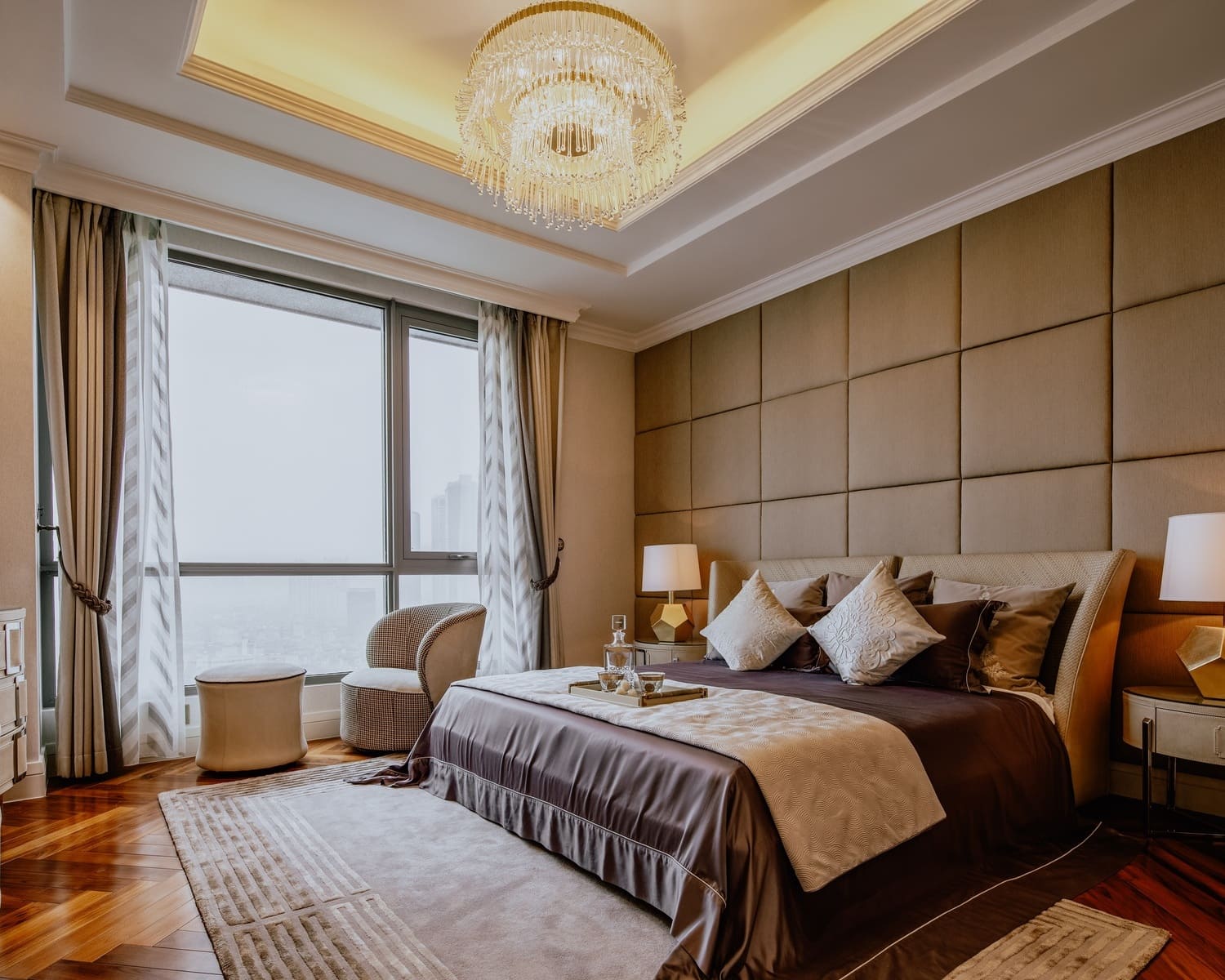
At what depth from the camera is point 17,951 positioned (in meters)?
2.06

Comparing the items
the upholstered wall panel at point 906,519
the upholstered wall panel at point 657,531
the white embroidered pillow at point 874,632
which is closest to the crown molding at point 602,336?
the upholstered wall panel at point 657,531

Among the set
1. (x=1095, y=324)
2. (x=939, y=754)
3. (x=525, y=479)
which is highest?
(x=1095, y=324)

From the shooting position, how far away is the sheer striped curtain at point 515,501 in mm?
5191

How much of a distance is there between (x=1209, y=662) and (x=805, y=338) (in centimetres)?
267

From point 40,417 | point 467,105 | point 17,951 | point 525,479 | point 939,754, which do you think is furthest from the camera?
point 525,479

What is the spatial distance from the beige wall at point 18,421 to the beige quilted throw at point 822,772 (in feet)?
8.47

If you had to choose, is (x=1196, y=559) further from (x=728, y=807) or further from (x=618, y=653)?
(x=618, y=653)

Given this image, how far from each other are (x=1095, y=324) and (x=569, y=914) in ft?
10.1

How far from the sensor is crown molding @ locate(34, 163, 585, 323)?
12.3ft

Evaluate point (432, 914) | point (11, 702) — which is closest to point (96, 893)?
point (11, 702)

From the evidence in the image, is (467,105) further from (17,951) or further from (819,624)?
(17,951)

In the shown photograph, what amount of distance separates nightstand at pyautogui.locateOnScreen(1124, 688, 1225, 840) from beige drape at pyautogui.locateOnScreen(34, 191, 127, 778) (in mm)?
4343

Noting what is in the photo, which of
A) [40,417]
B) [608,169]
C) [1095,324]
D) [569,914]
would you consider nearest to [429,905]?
[569,914]

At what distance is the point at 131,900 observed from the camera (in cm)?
239
